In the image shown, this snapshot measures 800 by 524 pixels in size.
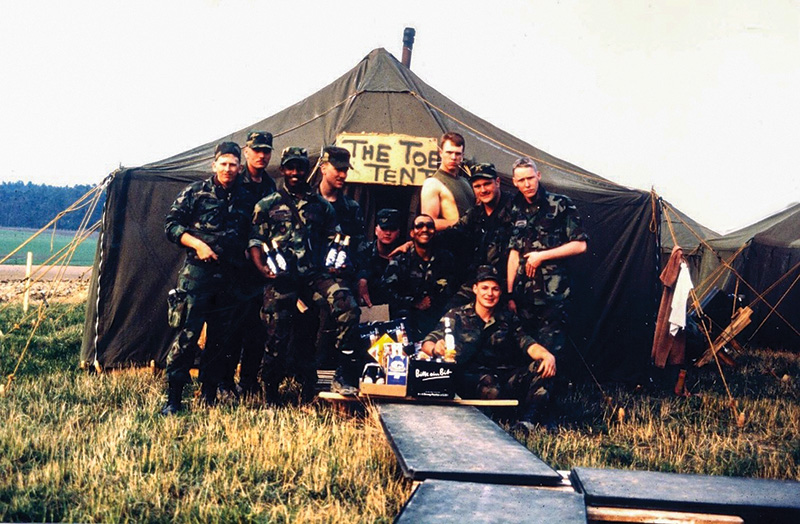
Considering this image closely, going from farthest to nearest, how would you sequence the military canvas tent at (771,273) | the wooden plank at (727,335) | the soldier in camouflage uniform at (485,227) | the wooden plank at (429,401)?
the military canvas tent at (771,273) → the wooden plank at (727,335) → the soldier in camouflage uniform at (485,227) → the wooden plank at (429,401)

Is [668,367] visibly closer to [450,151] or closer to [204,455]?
[450,151]

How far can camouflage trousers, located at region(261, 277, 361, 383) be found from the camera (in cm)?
632

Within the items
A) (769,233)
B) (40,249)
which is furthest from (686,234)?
(40,249)

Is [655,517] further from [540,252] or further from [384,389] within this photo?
[540,252]

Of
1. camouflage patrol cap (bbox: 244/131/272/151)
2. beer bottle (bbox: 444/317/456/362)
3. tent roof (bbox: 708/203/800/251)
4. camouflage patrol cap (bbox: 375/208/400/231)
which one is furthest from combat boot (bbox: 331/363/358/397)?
tent roof (bbox: 708/203/800/251)

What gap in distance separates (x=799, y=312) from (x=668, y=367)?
18.1 feet

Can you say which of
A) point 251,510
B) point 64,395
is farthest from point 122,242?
point 251,510

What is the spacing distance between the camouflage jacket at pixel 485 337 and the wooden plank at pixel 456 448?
572 mm

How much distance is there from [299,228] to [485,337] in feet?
5.61

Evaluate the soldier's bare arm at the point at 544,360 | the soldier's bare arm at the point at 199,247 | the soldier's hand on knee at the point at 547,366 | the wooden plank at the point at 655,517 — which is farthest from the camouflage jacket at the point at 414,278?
the wooden plank at the point at 655,517

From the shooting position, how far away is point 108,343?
26.1 ft

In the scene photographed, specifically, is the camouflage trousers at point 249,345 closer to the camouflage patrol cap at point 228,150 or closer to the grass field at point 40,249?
the camouflage patrol cap at point 228,150

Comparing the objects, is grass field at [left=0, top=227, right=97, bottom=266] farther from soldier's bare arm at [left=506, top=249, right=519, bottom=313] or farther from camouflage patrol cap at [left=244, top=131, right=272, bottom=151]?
soldier's bare arm at [left=506, top=249, right=519, bottom=313]

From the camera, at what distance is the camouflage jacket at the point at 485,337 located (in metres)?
6.48
